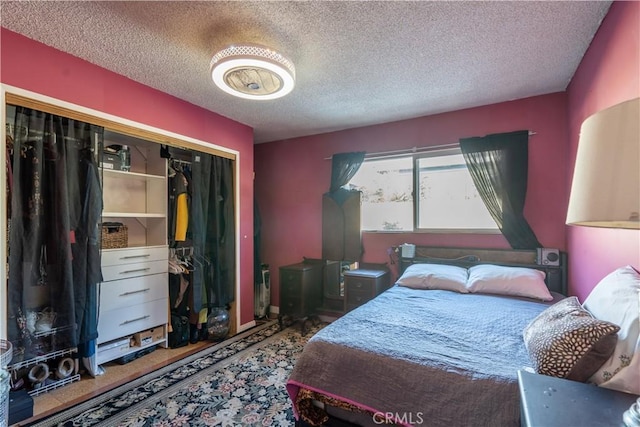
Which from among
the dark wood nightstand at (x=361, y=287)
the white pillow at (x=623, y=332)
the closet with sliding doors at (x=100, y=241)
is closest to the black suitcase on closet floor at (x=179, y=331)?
the closet with sliding doors at (x=100, y=241)

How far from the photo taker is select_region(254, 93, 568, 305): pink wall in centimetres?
284

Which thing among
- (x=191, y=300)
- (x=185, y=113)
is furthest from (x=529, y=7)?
(x=191, y=300)

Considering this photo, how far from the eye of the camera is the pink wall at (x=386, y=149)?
9.33 ft

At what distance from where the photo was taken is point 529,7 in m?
1.66

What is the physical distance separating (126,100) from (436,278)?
10.1ft

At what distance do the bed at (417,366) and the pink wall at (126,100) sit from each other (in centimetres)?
204

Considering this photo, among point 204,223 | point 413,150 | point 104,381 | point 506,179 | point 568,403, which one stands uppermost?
point 413,150

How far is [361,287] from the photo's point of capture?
3.23 metres

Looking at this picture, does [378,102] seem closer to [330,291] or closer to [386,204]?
[386,204]

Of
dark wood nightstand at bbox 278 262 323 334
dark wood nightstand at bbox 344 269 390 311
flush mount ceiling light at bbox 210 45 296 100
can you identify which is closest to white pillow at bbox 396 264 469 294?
dark wood nightstand at bbox 344 269 390 311

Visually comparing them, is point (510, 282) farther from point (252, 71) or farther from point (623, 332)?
point (252, 71)

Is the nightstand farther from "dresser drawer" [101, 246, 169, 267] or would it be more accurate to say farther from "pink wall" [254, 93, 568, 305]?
"dresser drawer" [101, 246, 169, 267]

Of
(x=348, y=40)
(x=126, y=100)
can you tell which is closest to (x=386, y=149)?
(x=348, y=40)

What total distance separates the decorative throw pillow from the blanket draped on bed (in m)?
0.14
